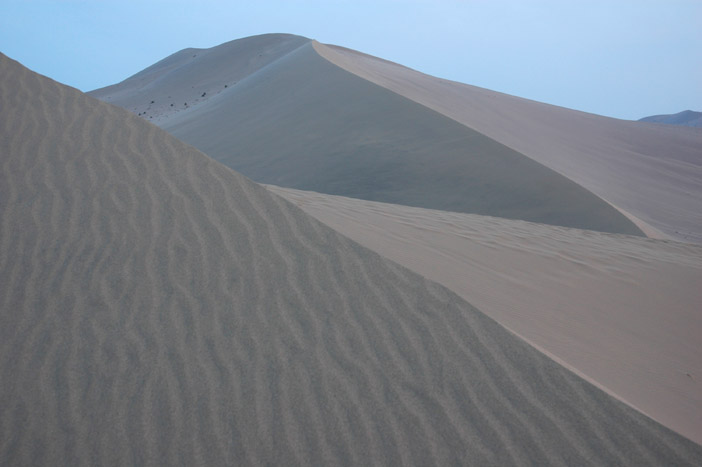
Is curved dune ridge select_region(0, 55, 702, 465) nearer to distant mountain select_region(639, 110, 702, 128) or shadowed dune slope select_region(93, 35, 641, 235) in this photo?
shadowed dune slope select_region(93, 35, 641, 235)

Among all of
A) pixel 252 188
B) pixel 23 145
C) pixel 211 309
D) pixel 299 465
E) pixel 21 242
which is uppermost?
pixel 23 145

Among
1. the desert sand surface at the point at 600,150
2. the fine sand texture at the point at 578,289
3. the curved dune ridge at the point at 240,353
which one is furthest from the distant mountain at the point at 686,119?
the curved dune ridge at the point at 240,353

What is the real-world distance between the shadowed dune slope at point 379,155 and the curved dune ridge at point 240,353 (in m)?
6.91

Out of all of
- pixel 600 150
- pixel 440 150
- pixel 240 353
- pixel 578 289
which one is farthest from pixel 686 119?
pixel 240 353

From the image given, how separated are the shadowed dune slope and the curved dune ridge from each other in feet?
22.7

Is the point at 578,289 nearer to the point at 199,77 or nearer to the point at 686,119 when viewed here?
the point at 199,77

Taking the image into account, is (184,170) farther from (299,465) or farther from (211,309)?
(299,465)

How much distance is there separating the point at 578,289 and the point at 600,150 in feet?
42.8

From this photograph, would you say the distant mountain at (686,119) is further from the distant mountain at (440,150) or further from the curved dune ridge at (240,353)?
the curved dune ridge at (240,353)

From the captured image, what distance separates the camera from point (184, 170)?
4.84m

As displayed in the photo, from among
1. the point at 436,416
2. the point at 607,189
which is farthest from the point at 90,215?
the point at 607,189

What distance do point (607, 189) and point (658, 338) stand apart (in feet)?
29.2

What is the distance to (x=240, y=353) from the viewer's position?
324 cm

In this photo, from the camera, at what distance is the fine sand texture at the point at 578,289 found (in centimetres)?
346
